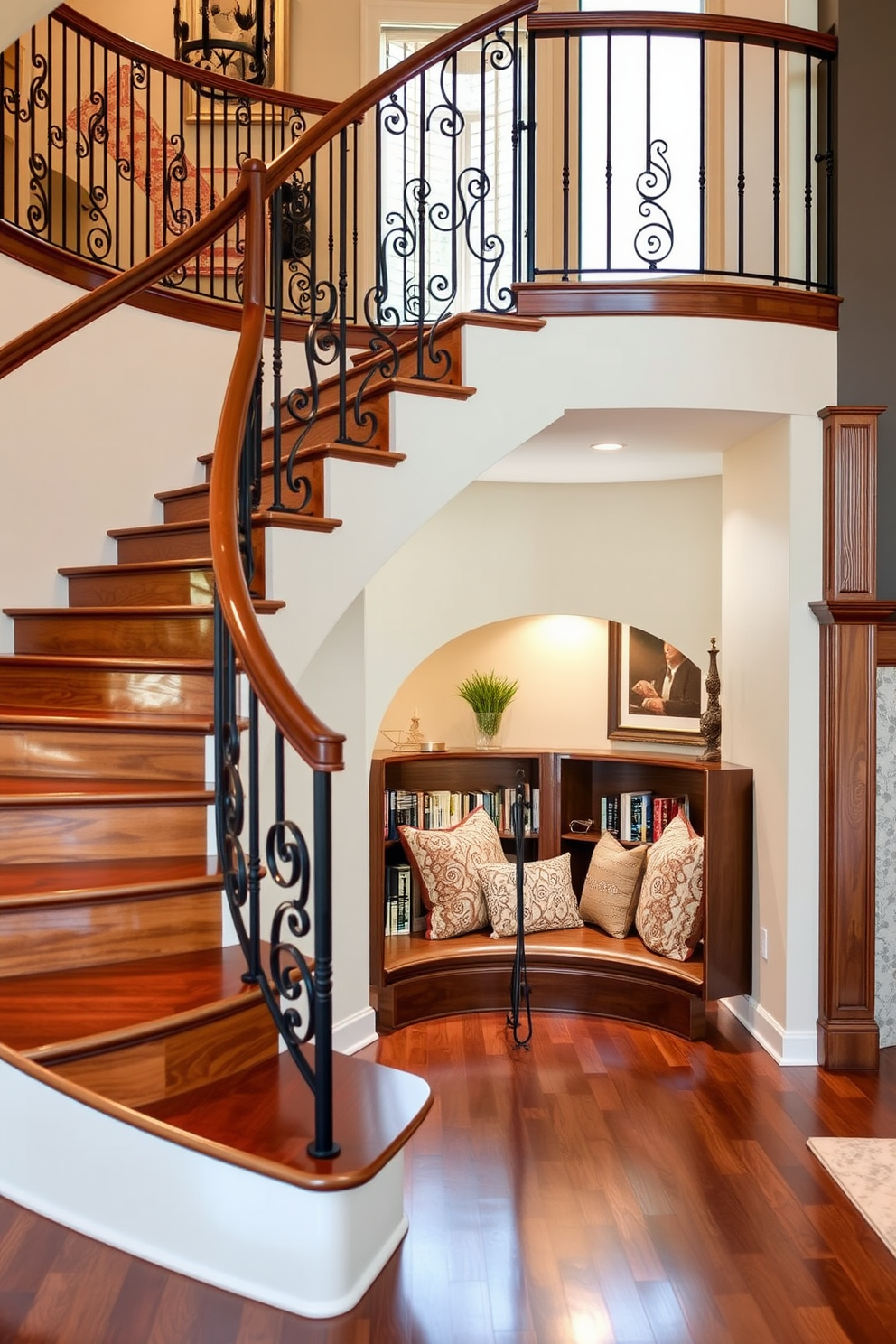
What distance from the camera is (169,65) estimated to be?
15.4 feet

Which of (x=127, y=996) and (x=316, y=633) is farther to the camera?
(x=316, y=633)

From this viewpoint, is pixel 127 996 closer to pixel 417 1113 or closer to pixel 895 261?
pixel 417 1113

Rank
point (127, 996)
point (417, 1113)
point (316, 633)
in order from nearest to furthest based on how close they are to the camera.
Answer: point (417, 1113) → point (127, 996) → point (316, 633)

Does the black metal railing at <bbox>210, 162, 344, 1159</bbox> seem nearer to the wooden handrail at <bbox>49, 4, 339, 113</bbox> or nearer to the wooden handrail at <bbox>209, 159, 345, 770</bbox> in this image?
the wooden handrail at <bbox>209, 159, 345, 770</bbox>

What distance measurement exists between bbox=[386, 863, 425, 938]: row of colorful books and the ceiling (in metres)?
2.01

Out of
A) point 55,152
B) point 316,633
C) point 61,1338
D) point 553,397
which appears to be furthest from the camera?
point 55,152

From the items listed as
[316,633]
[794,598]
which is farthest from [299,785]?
[794,598]

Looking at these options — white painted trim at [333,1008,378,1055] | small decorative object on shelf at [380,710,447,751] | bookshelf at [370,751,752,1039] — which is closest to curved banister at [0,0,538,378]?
bookshelf at [370,751,752,1039]

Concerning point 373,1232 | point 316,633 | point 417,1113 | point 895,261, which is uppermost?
point 895,261

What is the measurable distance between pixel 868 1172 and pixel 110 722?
2.54 meters

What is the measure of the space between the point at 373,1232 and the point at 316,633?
5.71ft

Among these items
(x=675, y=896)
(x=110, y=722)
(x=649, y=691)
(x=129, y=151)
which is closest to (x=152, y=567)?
(x=110, y=722)

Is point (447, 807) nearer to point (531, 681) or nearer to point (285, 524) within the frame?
point (531, 681)

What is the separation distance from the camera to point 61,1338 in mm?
2010
